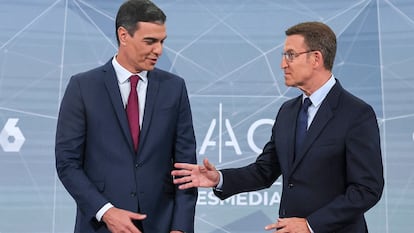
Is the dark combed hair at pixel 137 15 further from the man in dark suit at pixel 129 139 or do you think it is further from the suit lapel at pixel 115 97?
the suit lapel at pixel 115 97

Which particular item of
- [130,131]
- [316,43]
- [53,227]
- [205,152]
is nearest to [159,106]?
[130,131]

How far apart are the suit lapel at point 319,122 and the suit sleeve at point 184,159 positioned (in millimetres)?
386

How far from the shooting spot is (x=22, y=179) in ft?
12.0

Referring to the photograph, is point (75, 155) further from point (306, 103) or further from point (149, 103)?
point (306, 103)

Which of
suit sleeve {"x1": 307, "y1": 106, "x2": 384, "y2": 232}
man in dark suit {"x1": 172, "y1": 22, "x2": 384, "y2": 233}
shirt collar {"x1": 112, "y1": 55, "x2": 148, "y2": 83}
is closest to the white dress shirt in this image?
shirt collar {"x1": 112, "y1": 55, "x2": 148, "y2": 83}

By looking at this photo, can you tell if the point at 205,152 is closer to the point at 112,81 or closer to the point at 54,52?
the point at 54,52

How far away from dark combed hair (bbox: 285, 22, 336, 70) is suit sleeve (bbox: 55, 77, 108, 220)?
873mm

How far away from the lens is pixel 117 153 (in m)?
2.37

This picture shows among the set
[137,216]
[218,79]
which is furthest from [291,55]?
[218,79]

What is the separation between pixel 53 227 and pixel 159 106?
1.55 meters

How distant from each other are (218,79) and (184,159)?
1.33 meters

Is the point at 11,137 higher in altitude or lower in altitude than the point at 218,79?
lower

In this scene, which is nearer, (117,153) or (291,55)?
(117,153)

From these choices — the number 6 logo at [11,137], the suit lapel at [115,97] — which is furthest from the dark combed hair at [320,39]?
the number 6 logo at [11,137]
